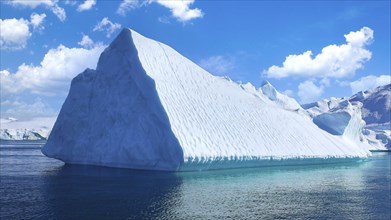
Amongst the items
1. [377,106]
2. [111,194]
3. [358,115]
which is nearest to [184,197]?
[111,194]

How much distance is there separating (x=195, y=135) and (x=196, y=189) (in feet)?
22.2

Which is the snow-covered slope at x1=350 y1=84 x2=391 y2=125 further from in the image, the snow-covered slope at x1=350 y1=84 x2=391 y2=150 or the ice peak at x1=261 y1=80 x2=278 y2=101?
the ice peak at x1=261 y1=80 x2=278 y2=101

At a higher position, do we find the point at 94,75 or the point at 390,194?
the point at 94,75

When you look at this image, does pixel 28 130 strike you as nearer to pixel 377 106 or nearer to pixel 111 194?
pixel 111 194

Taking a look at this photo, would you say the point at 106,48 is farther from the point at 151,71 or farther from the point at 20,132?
the point at 20,132

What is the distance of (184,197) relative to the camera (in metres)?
14.6

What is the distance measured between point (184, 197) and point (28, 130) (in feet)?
370

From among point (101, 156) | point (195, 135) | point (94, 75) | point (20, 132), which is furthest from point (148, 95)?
point (20, 132)

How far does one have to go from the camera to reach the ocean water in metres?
11.9

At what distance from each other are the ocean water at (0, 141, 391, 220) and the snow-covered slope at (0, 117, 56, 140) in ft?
326

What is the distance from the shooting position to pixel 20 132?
115000mm

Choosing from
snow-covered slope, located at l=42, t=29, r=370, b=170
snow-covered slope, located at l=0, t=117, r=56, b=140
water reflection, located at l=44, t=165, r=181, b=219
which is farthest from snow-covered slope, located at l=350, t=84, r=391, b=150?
water reflection, located at l=44, t=165, r=181, b=219

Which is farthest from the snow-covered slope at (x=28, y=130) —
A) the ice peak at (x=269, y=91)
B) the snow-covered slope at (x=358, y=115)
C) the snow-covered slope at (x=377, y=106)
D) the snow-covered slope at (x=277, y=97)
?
the snow-covered slope at (x=377, y=106)

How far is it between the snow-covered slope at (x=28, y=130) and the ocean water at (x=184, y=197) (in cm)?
9939
